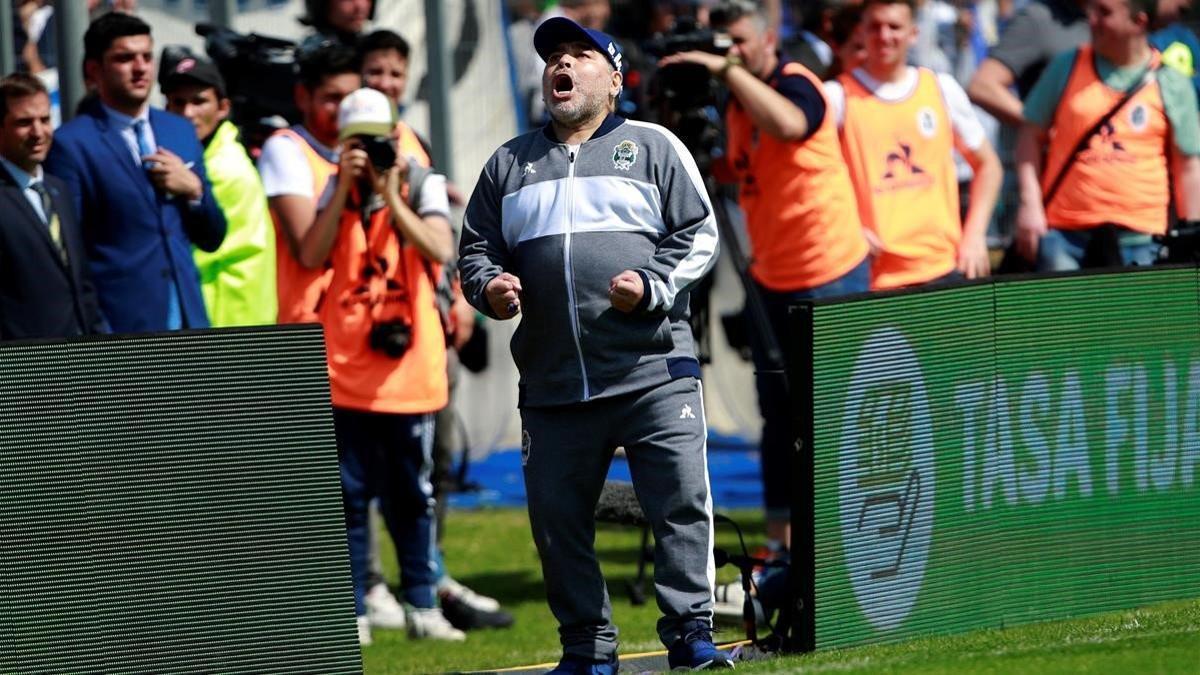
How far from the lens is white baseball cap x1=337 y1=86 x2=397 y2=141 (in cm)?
900

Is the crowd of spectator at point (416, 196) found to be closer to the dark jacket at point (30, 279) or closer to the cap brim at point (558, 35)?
the dark jacket at point (30, 279)

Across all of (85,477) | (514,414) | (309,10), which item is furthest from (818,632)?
(514,414)

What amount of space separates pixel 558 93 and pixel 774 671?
6.49 feet

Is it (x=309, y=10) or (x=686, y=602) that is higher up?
(x=309, y=10)

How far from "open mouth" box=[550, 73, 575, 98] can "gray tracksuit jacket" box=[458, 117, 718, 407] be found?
0.17m

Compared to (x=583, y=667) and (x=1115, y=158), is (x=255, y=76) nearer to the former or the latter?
(x=1115, y=158)

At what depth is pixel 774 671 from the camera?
6660 mm

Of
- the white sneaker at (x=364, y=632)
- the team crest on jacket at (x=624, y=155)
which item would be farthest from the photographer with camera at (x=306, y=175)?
the team crest on jacket at (x=624, y=155)

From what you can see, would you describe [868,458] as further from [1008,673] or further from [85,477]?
[85,477]

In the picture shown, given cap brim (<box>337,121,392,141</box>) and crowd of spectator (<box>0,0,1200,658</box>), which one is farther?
cap brim (<box>337,121,392,141</box>)

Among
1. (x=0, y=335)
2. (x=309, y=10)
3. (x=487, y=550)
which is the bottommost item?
(x=487, y=550)

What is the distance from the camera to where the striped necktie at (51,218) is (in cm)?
826

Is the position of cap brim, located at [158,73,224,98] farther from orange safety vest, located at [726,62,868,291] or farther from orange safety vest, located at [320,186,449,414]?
orange safety vest, located at [726,62,868,291]

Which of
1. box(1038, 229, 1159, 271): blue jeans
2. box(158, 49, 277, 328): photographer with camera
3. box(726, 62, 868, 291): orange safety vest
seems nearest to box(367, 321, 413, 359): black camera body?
box(158, 49, 277, 328): photographer with camera
